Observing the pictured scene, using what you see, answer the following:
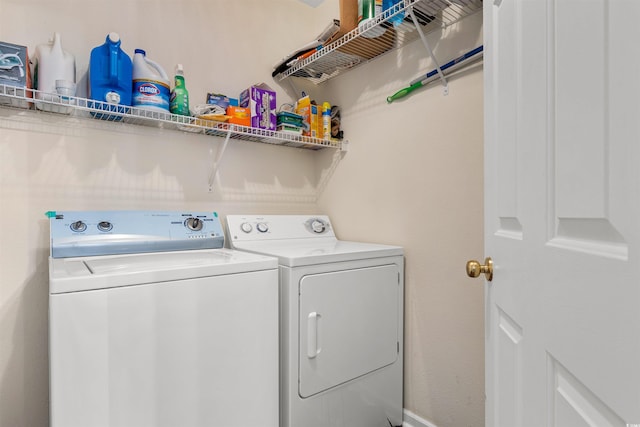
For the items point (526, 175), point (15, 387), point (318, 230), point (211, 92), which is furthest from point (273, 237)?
point (526, 175)

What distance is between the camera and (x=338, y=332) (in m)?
1.59

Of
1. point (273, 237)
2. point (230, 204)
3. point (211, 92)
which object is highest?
point (211, 92)

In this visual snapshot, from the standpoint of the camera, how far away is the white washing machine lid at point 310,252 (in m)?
1.48

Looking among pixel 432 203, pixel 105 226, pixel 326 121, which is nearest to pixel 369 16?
pixel 326 121

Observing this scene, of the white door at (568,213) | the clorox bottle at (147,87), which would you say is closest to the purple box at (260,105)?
the clorox bottle at (147,87)

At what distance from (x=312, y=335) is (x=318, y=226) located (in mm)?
898

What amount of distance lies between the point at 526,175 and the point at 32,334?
6.53ft

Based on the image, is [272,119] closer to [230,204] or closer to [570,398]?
[230,204]

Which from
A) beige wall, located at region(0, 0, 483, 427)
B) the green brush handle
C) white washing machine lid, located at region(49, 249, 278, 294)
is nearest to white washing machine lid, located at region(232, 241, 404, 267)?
white washing machine lid, located at region(49, 249, 278, 294)

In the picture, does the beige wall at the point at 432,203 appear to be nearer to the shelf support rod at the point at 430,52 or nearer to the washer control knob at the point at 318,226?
the shelf support rod at the point at 430,52

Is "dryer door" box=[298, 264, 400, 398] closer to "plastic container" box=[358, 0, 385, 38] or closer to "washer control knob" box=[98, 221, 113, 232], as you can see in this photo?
"washer control knob" box=[98, 221, 113, 232]

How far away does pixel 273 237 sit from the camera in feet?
6.71

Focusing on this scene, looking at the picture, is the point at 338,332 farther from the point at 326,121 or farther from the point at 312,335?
the point at 326,121

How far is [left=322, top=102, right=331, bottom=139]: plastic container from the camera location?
2.20m
